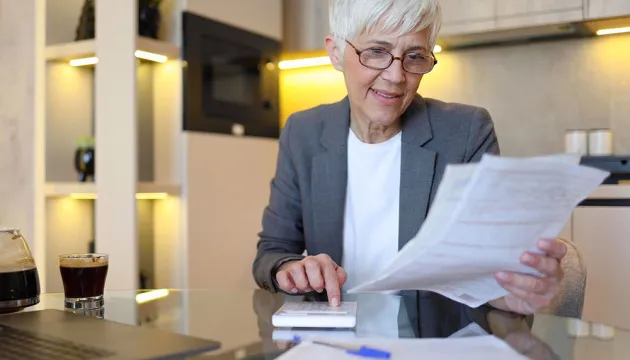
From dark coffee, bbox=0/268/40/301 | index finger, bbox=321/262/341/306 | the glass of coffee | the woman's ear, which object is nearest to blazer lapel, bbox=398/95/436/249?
the woman's ear

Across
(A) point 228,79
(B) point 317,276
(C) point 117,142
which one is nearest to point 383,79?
(B) point 317,276

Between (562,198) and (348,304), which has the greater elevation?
(562,198)

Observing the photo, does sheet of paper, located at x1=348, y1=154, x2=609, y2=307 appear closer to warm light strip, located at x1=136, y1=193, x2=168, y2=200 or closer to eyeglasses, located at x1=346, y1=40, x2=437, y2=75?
eyeglasses, located at x1=346, y1=40, x2=437, y2=75

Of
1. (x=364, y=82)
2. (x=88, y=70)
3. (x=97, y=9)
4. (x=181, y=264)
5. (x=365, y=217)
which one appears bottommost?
(x=181, y=264)

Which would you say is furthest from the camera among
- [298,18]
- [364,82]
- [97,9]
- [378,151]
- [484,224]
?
[298,18]

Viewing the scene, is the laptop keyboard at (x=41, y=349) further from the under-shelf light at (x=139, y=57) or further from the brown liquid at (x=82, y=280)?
the under-shelf light at (x=139, y=57)

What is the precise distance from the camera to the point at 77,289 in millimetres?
1067

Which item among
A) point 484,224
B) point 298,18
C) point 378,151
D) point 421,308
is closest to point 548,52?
point 298,18

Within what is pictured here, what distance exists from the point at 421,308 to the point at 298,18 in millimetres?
2538

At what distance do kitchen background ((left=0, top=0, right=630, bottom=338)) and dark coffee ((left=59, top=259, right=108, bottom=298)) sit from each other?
1388 millimetres

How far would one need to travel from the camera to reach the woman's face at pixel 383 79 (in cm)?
128

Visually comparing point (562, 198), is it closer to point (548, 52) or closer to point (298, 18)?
point (548, 52)

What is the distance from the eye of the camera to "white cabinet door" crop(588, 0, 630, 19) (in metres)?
2.59

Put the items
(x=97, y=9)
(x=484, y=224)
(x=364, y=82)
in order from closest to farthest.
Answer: (x=484, y=224) < (x=364, y=82) < (x=97, y=9)
